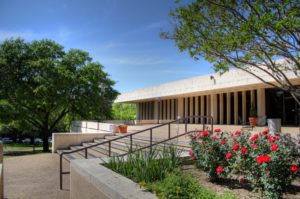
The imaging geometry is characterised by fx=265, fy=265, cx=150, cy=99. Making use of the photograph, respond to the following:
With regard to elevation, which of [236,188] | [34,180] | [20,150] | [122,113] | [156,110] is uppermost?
[156,110]

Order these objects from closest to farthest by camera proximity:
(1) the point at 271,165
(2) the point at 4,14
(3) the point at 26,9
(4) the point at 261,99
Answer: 1. (1) the point at 271,165
2. (3) the point at 26,9
3. (2) the point at 4,14
4. (4) the point at 261,99

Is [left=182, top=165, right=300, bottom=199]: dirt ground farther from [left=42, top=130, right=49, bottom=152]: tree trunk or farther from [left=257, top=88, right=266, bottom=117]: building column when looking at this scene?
[left=42, top=130, right=49, bottom=152]: tree trunk

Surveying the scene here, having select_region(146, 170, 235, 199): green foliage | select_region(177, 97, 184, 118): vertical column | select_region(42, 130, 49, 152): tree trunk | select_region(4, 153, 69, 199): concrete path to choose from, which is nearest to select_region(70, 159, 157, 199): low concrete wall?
select_region(146, 170, 235, 199): green foliage

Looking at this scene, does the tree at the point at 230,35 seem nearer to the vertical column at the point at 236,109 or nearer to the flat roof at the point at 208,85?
the flat roof at the point at 208,85

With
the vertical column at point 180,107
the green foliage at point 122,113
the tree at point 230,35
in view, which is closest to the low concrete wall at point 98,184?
the tree at point 230,35

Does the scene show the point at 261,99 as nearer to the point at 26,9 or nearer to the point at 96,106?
the point at 96,106

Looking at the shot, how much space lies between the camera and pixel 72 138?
57.4 ft

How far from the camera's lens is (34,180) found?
34.2ft

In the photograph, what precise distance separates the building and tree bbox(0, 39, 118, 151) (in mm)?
8124

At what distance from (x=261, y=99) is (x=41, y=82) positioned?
1784 cm

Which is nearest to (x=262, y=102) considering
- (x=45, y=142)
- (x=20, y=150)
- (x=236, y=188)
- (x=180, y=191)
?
(x=236, y=188)

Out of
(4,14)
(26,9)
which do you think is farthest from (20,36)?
(26,9)

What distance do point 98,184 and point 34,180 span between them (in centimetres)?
660

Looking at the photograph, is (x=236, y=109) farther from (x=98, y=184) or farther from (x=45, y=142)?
(x=98, y=184)
